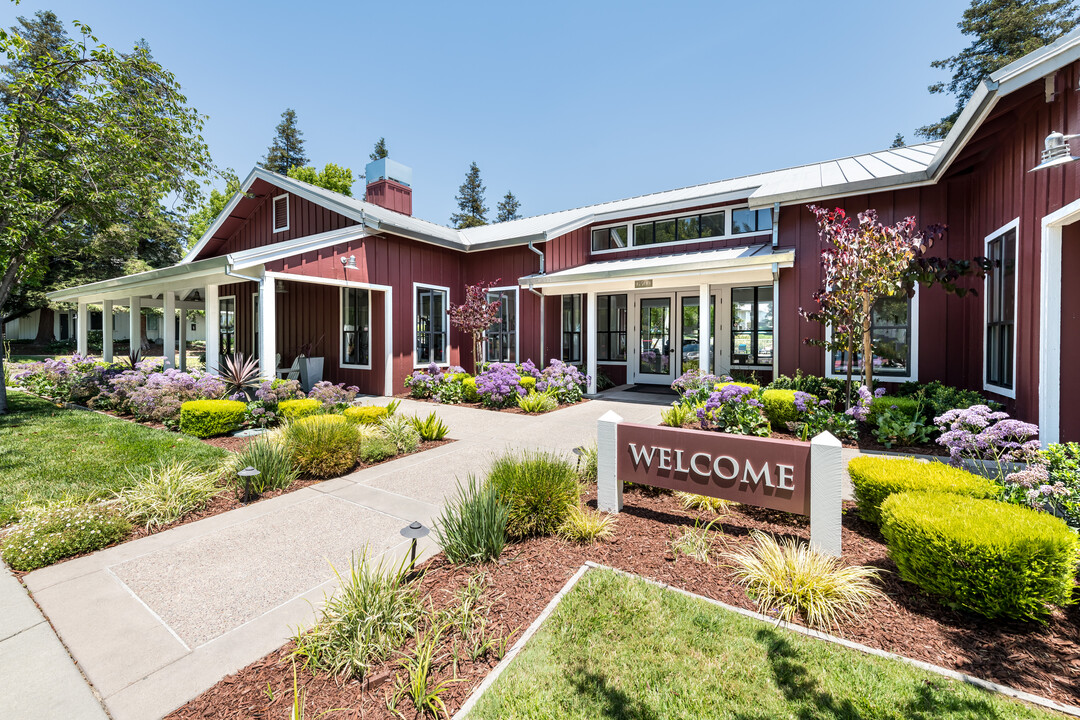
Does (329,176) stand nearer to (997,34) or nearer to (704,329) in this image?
(704,329)

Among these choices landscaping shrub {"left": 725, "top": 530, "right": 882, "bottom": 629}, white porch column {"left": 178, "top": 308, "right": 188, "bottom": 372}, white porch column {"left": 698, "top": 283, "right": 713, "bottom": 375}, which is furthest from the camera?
white porch column {"left": 178, "top": 308, "right": 188, "bottom": 372}

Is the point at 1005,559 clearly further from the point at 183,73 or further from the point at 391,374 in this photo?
the point at 183,73

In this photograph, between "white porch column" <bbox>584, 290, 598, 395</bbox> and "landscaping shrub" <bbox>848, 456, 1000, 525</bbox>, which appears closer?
"landscaping shrub" <bbox>848, 456, 1000, 525</bbox>

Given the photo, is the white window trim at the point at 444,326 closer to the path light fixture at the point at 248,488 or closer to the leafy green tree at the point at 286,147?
the path light fixture at the point at 248,488

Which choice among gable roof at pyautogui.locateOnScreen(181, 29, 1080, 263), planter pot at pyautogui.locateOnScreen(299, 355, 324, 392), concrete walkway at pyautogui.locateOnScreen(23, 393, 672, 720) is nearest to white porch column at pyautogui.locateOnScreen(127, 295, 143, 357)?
gable roof at pyautogui.locateOnScreen(181, 29, 1080, 263)

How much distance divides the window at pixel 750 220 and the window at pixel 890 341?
3.17m

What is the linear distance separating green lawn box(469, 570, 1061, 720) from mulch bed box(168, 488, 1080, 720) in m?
0.20

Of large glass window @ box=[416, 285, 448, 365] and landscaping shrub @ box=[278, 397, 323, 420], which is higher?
large glass window @ box=[416, 285, 448, 365]

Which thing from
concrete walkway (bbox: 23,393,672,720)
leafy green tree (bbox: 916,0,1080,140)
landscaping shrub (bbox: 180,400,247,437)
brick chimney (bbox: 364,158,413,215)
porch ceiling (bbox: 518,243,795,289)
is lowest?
concrete walkway (bbox: 23,393,672,720)

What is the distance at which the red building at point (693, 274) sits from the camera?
16.2ft

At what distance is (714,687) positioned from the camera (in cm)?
205

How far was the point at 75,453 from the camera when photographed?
580 cm

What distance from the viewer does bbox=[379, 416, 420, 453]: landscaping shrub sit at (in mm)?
6250

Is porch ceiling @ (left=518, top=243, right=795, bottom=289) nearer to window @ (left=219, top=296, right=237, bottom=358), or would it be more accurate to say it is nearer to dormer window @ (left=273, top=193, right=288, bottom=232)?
dormer window @ (left=273, top=193, right=288, bottom=232)
